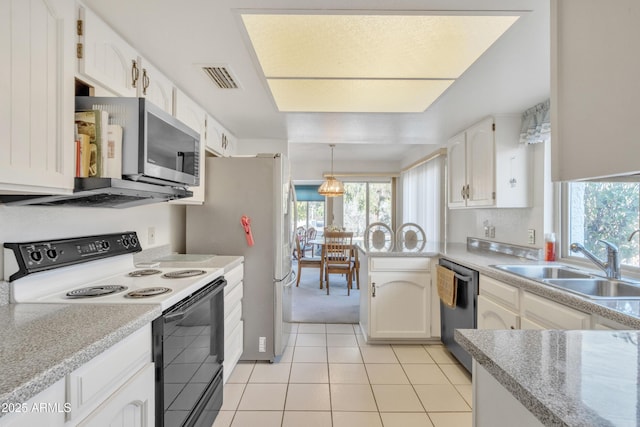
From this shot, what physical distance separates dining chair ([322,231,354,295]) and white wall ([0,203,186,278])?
2.37 metres

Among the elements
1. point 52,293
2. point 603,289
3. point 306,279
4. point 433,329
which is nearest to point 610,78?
point 603,289

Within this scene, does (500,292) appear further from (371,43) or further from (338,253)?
(338,253)

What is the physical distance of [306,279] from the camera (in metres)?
5.59

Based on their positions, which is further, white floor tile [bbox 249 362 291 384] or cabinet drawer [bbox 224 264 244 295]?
white floor tile [bbox 249 362 291 384]

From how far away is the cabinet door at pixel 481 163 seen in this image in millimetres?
2592

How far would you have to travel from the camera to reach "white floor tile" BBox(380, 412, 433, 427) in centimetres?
181

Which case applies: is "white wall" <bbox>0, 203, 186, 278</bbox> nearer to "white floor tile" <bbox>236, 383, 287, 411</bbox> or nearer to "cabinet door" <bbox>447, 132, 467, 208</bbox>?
"white floor tile" <bbox>236, 383, 287, 411</bbox>

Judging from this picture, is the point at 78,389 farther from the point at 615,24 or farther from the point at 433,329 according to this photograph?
the point at 433,329

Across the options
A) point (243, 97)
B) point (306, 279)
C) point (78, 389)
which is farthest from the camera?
point (306, 279)

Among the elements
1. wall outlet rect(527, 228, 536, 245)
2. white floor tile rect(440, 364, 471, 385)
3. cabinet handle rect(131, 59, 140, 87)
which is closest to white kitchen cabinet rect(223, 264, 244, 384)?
cabinet handle rect(131, 59, 140, 87)

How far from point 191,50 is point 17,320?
1.37 metres

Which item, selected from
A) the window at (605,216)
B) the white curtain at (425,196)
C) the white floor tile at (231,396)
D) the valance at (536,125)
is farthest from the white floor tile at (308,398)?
the white curtain at (425,196)

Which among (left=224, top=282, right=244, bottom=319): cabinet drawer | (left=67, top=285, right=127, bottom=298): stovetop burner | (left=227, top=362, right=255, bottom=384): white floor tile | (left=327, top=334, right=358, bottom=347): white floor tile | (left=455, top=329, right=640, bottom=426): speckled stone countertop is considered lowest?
(left=227, top=362, right=255, bottom=384): white floor tile

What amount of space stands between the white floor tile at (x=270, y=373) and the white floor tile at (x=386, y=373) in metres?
0.63
